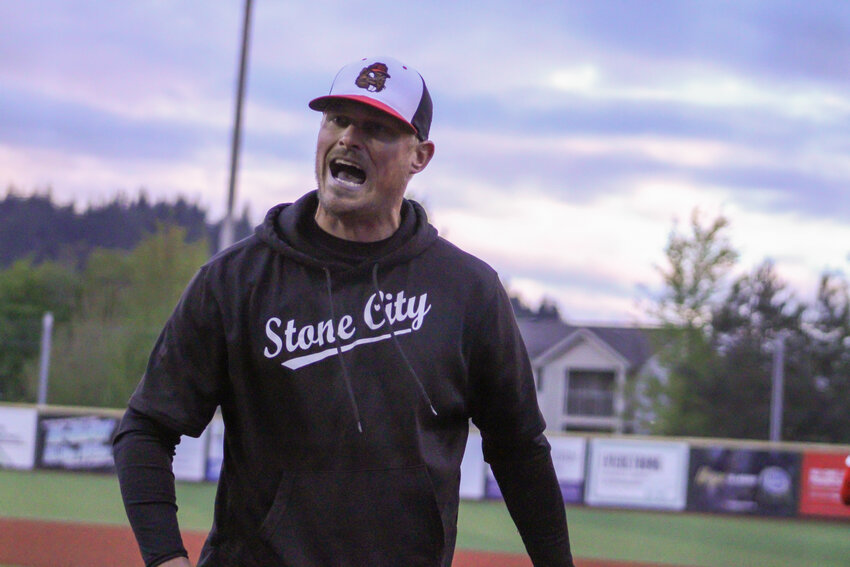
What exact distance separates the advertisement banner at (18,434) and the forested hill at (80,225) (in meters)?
20.0

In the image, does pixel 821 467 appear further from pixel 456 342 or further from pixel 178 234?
pixel 178 234

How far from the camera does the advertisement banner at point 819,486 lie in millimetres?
18469

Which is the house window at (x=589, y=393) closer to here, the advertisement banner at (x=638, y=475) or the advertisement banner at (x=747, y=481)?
the advertisement banner at (x=747, y=481)

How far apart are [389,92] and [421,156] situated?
0.73 ft

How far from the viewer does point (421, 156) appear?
8.96 ft

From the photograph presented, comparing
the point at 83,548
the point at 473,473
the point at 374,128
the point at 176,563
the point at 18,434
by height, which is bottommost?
the point at 83,548

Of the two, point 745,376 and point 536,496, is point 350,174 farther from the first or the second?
point 745,376

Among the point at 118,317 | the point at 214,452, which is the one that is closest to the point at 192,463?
the point at 214,452

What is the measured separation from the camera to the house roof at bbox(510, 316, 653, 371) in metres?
36.0

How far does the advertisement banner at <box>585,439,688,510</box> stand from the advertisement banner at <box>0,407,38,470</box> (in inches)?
347

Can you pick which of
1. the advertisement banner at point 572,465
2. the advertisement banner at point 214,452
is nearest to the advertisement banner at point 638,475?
the advertisement banner at point 572,465

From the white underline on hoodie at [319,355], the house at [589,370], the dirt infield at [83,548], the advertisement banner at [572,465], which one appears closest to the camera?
the white underline on hoodie at [319,355]

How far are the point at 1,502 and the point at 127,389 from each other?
18805mm

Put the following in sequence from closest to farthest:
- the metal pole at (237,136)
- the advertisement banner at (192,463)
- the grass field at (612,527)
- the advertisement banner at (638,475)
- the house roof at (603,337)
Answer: the grass field at (612,527) → the metal pole at (237,136) → the advertisement banner at (638,475) → the advertisement banner at (192,463) → the house roof at (603,337)
